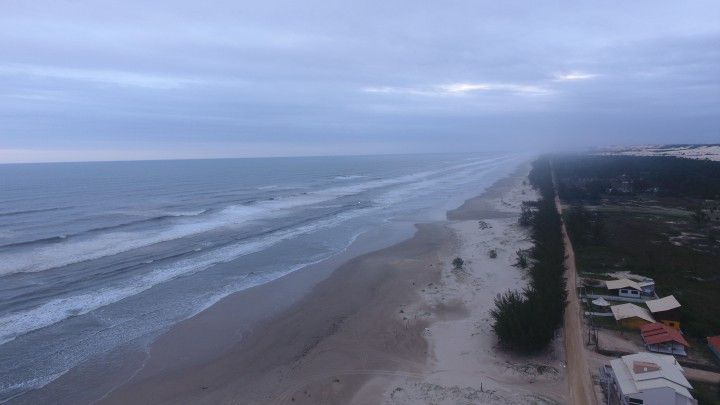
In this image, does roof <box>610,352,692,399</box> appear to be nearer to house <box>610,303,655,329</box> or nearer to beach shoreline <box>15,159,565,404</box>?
beach shoreline <box>15,159,565,404</box>

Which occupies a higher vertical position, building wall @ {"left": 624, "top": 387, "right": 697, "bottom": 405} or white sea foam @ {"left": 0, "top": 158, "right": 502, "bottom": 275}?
white sea foam @ {"left": 0, "top": 158, "right": 502, "bottom": 275}

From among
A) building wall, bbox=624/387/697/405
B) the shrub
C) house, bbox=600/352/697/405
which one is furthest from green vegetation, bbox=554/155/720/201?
building wall, bbox=624/387/697/405

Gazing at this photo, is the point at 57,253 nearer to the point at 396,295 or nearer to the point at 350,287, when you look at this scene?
the point at 350,287

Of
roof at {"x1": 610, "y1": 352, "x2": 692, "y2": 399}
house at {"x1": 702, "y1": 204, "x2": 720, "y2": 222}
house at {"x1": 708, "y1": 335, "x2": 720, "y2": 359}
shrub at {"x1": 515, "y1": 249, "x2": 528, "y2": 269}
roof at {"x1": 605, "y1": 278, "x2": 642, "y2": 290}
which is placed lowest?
house at {"x1": 702, "y1": 204, "x2": 720, "y2": 222}

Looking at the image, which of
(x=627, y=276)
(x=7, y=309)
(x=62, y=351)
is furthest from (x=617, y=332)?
(x=7, y=309)

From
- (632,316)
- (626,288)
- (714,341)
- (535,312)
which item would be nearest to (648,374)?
(535,312)

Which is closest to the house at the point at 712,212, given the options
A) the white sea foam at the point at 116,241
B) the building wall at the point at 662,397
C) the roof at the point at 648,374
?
the roof at the point at 648,374

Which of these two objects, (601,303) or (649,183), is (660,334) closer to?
(601,303)
